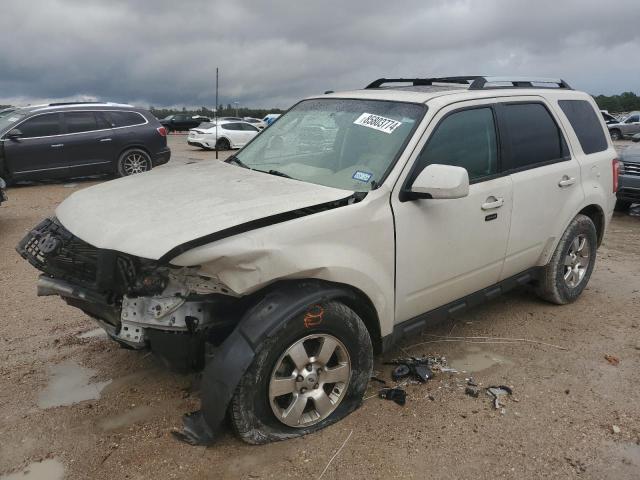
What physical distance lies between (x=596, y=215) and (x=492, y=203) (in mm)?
1823

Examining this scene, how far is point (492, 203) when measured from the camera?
3559 millimetres

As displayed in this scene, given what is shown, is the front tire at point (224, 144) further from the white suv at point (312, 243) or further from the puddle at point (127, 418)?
the puddle at point (127, 418)

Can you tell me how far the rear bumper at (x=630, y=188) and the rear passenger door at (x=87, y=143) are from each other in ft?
32.4

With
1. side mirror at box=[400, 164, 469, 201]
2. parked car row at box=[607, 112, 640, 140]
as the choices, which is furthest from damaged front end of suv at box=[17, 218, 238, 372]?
parked car row at box=[607, 112, 640, 140]

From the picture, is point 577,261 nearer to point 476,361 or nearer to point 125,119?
point 476,361

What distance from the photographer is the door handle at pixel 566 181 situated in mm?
4184

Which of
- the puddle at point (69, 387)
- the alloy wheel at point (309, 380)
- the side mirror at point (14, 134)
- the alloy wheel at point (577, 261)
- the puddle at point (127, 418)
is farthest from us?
the side mirror at point (14, 134)

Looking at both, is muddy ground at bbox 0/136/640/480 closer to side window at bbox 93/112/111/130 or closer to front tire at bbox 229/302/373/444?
front tire at bbox 229/302/373/444

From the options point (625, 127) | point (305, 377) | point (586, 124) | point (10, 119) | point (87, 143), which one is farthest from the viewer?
point (625, 127)

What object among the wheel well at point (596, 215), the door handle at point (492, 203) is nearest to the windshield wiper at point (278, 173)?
the door handle at point (492, 203)

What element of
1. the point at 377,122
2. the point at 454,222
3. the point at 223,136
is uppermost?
the point at 377,122

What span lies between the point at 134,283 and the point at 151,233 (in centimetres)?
32

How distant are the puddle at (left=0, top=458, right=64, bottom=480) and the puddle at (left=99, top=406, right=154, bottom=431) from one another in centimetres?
32

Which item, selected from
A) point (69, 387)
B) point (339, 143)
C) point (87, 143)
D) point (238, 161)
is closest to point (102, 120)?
point (87, 143)
